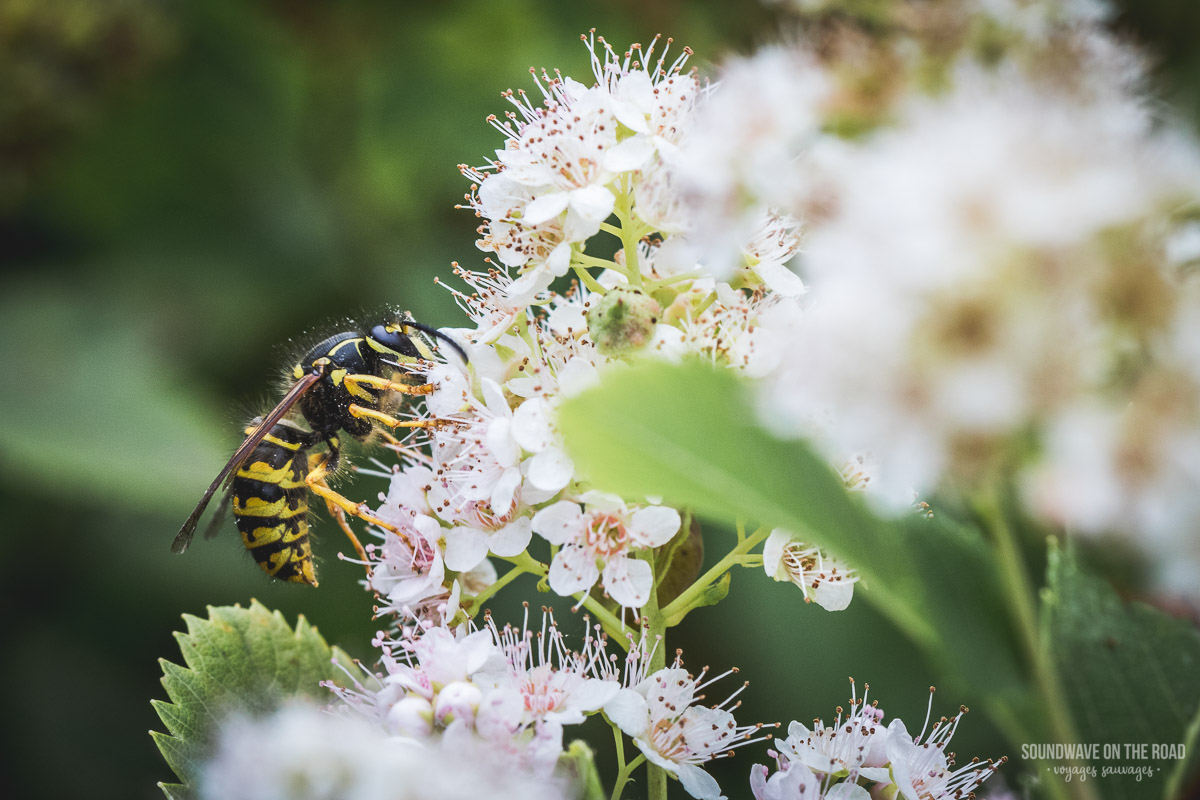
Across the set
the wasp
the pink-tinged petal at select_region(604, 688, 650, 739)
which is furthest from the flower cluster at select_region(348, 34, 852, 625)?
the wasp

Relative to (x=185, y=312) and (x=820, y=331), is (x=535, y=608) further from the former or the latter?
(x=820, y=331)

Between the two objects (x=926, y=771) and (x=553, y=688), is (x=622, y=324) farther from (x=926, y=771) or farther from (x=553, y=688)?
(x=926, y=771)

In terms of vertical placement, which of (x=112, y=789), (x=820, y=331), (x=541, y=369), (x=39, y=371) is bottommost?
(x=112, y=789)

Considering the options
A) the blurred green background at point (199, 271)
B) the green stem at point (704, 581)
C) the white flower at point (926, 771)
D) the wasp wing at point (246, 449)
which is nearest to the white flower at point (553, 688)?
the green stem at point (704, 581)

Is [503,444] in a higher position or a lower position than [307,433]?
lower

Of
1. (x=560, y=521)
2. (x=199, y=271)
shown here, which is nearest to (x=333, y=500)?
(x=560, y=521)

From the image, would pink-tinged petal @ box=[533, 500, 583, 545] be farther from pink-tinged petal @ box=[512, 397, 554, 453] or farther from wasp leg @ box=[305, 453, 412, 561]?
wasp leg @ box=[305, 453, 412, 561]

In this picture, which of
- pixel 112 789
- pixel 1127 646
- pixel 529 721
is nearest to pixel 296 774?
pixel 529 721

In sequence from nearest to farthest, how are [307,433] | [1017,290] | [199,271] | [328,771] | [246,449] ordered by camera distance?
[1017,290] → [328,771] → [246,449] → [307,433] → [199,271]

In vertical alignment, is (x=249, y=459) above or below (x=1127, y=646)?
above
